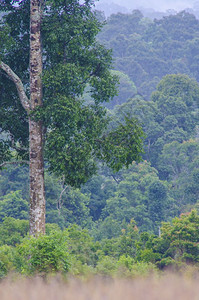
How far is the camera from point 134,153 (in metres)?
9.73

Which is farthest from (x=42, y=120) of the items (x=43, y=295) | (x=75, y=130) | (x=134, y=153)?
(x=43, y=295)

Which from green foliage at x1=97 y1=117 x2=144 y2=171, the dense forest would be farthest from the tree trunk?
the dense forest

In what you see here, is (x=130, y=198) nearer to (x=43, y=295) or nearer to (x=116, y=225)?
(x=116, y=225)

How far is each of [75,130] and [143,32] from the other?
82730 mm

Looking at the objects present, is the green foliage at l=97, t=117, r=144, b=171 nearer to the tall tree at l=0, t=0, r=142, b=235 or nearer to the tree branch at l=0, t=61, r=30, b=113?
the tall tree at l=0, t=0, r=142, b=235

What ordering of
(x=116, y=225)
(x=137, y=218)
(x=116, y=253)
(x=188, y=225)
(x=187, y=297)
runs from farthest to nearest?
(x=137, y=218), (x=116, y=225), (x=116, y=253), (x=188, y=225), (x=187, y=297)

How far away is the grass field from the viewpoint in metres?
3.81

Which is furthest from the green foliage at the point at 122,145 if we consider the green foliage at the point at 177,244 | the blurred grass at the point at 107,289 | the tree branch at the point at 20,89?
the green foliage at the point at 177,244

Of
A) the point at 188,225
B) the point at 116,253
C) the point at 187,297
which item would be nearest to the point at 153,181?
the point at 116,253

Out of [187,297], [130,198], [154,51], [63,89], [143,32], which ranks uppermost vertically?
[143,32]

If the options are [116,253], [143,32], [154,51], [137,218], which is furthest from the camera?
[143,32]

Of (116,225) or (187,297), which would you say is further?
(116,225)

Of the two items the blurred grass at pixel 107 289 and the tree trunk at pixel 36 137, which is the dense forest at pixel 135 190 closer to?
the tree trunk at pixel 36 137

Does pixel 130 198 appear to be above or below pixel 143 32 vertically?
below
